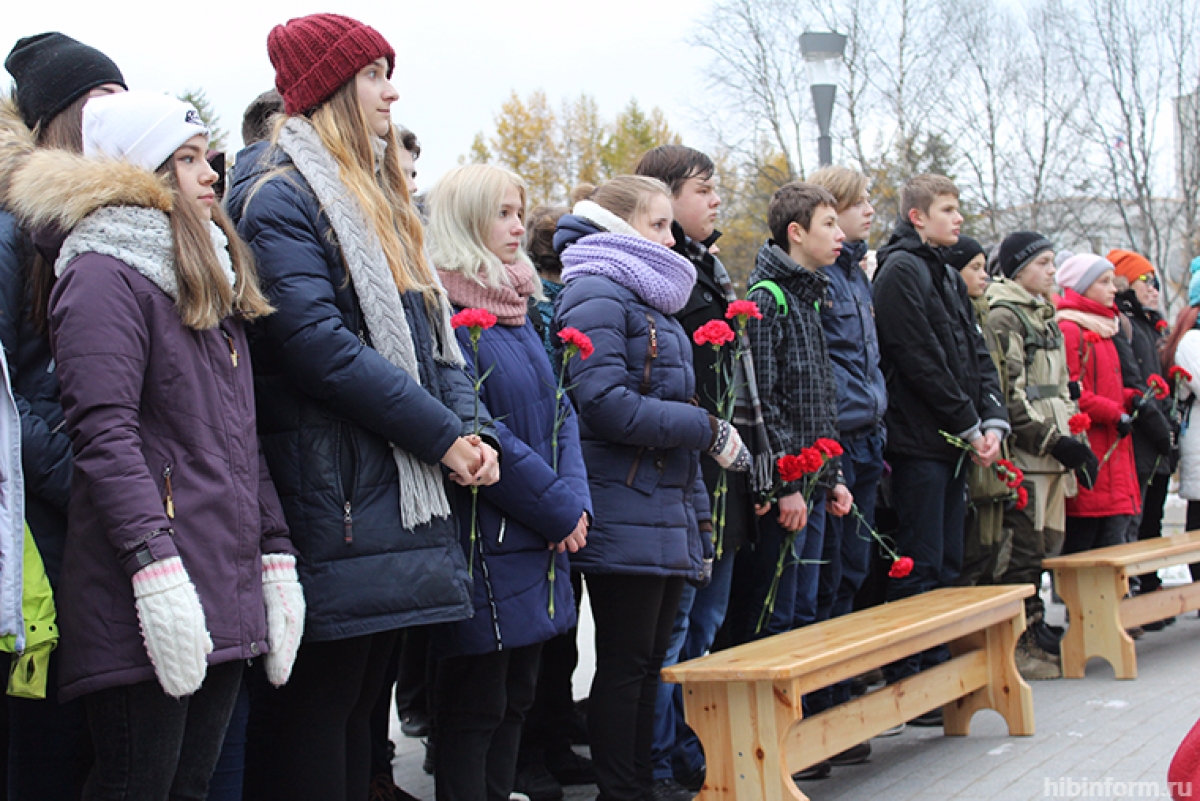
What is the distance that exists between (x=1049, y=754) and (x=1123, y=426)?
3.16m

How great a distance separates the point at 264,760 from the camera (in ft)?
10.5

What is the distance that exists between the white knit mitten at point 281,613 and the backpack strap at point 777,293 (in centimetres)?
290

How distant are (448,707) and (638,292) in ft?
5.17

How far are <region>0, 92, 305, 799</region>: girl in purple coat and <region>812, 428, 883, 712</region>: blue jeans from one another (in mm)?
3211

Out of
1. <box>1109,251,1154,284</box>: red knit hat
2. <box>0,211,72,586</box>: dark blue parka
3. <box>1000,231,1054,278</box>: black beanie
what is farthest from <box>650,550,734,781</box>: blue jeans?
<box>1109,251,1154,284</box>: red knit hat

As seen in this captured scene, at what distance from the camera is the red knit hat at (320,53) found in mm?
3252

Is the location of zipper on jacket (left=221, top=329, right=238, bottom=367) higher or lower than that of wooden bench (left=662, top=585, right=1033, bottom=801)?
higher

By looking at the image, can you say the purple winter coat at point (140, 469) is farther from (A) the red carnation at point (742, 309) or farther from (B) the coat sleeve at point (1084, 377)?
(B) the coat sleeve at point (1084, 377)

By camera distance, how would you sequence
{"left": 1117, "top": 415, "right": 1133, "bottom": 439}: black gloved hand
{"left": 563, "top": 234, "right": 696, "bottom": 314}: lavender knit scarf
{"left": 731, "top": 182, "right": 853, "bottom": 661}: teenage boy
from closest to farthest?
{"left": 563, "top": 234, "right": 696, "bottom": 314}: lavender knit scarf < {"left": 731, "top": 182, "right": 853, "bottom": 661}: teenage boy < {"left": 1117, "top": 415, "right": 1133, "bottom": 439}: black gloved hand

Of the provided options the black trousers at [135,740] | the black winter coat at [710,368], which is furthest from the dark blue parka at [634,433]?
the black trousers at [135,740]

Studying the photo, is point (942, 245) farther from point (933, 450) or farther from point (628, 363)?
point (628, 363)

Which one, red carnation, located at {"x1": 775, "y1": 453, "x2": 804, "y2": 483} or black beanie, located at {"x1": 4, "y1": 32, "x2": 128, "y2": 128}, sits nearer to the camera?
black beanie, located at {"x1": 4, "y1": 32, "x2": 128, "y2": 128}

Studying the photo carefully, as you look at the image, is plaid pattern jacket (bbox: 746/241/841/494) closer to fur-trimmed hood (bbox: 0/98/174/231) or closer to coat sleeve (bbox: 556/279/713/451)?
coat sleeve (bbox: 556/279/713/451)

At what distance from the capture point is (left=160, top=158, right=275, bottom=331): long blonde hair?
2.70m
